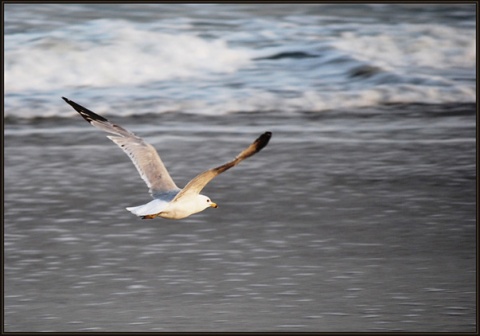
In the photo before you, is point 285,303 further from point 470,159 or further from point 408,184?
point 470,159

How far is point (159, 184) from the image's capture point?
475 cm

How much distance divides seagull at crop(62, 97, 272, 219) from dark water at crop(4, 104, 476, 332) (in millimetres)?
423

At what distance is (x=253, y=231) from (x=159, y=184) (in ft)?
2.73

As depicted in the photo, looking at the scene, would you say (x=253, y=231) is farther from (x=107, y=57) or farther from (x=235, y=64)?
(x=107, y=57)

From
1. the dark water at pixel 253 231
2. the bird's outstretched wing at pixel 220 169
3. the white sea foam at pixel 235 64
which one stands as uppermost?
the bird's outstretched wing at pixel 220 169

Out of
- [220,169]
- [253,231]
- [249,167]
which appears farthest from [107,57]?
[220,169]

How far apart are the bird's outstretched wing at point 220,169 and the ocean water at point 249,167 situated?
53 cm

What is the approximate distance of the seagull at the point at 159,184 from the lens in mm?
4309

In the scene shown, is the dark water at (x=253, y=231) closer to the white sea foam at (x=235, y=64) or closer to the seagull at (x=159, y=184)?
the seagull at (x=159, y=184)

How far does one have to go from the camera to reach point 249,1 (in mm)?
10336

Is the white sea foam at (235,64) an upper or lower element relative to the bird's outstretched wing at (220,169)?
lower

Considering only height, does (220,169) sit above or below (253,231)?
above

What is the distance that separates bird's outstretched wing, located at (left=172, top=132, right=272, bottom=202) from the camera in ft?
12.6

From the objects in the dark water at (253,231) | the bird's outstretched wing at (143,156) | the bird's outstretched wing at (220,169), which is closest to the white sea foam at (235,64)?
the dark water at (253,231)
